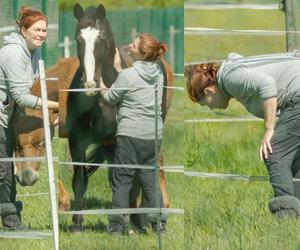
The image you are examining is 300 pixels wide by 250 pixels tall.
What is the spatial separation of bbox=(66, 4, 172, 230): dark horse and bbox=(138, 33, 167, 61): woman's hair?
0.21m

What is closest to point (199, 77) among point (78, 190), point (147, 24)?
point (147, 24)

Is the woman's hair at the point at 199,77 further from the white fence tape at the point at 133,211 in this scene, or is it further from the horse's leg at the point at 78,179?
the horse's leg at the point at 78,179

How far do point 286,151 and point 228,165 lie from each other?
0.45 m

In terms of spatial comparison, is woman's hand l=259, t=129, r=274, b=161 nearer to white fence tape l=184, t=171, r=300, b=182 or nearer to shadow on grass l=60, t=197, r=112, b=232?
white fence tape l=184, t=171, r=300, b=182

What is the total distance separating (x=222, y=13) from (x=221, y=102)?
21.7 inches

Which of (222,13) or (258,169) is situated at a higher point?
(222,13)

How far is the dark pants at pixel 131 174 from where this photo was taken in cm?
915

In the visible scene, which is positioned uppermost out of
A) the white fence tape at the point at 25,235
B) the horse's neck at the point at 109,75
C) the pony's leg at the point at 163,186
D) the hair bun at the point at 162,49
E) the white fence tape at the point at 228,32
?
the white fence tape at the point at 228,32

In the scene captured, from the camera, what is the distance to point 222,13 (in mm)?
8961

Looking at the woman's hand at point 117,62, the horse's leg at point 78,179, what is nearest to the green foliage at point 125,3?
the woman's hand at point 117,62

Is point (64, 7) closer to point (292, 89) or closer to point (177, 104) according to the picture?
point (177, 104)

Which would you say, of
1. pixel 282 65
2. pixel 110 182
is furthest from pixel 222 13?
pixel 110 182

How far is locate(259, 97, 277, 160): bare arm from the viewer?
875cm

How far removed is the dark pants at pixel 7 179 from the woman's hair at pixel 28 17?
0.75m
